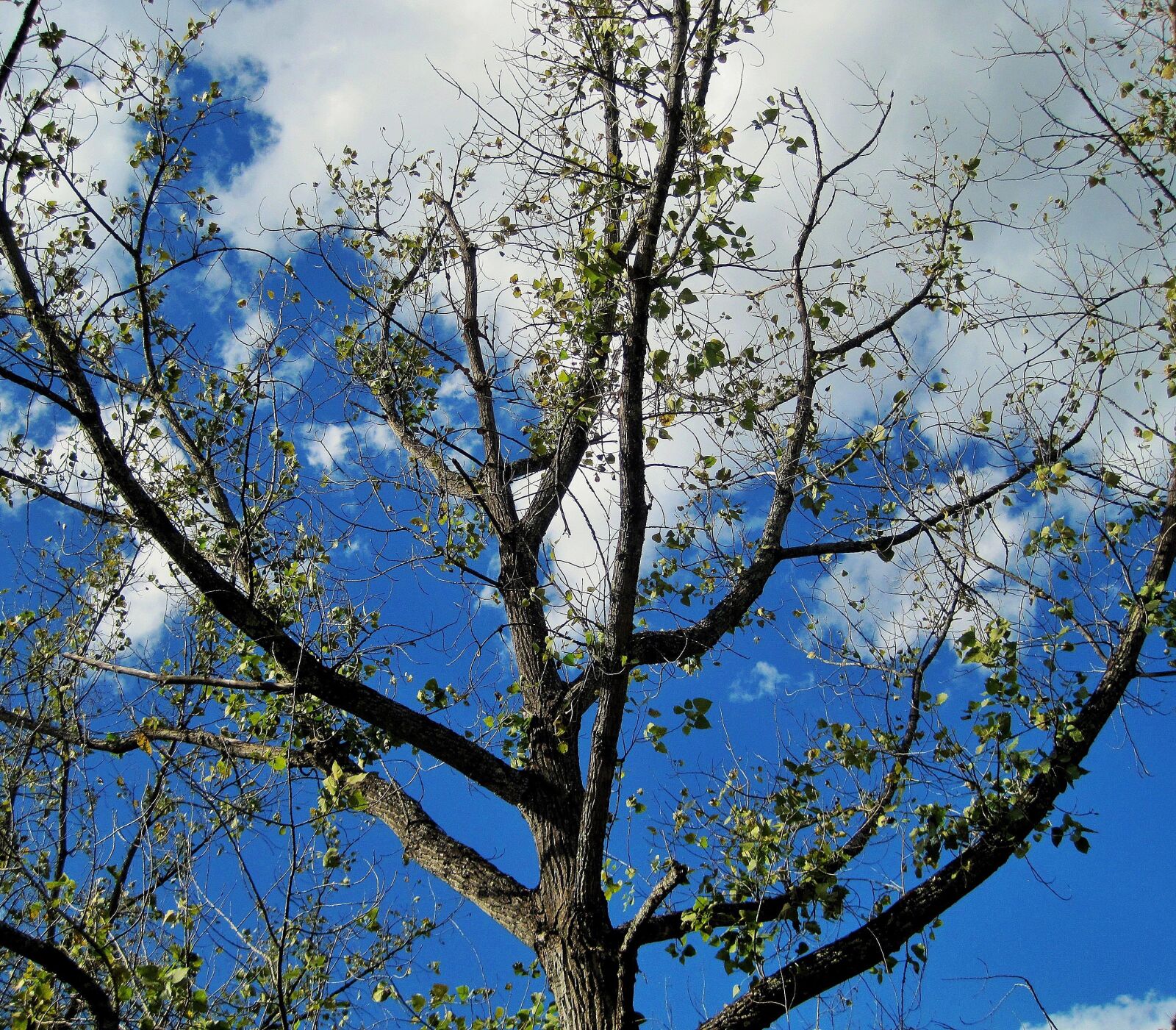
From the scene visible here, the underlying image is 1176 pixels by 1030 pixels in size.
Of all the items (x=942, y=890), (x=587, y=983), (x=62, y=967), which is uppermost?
(x=62, y=967)

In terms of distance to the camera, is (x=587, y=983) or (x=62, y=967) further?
(x=587, y=983)

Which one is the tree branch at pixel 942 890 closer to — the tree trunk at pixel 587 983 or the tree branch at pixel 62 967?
the tree trunk at pixel 587 983

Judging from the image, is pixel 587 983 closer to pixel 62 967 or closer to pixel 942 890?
pixel 942 890

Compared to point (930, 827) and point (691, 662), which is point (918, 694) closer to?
point (930, 827)

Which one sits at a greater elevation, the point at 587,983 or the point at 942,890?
the point at 587,983

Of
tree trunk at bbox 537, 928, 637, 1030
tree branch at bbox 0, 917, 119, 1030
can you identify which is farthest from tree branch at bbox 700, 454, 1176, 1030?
tree branch at bbox 0, 917, 119, 1030

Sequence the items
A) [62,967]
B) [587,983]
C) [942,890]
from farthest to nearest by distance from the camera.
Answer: [942,890] < [587,983] < [62,967]

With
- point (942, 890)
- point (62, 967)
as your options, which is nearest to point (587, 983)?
point (942, 890)

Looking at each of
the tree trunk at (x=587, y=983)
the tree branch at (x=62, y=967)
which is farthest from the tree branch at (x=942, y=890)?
the tree branch at (x=62, y=967)

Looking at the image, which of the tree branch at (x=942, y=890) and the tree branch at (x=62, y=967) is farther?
the tree branch at (x=942, y=890)

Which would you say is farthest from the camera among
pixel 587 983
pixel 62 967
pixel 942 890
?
pixel 942 890

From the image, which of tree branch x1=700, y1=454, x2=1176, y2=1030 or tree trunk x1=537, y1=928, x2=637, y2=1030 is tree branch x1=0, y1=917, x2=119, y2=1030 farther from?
tree branch x1=700, y1=454, x2=1176, y2=1030

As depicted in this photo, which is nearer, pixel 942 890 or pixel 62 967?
pixel 62 967

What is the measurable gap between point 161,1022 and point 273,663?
2243mm
